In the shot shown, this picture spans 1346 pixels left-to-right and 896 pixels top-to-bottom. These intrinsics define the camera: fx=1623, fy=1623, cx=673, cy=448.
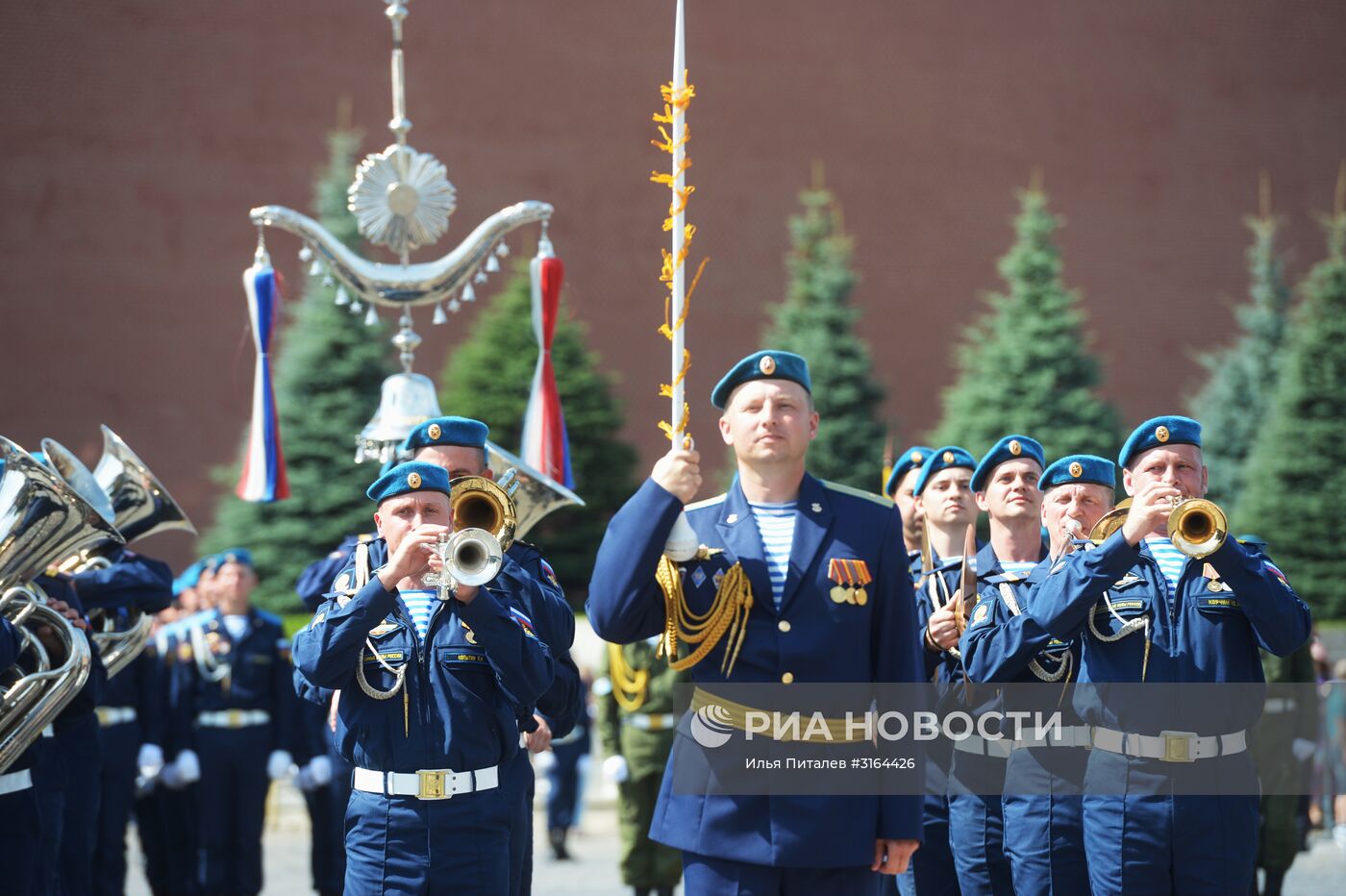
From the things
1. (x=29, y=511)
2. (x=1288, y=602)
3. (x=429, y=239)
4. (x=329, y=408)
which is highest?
(x=329, y=408)

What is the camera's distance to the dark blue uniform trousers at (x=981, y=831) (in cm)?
633

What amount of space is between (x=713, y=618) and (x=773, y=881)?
74cm

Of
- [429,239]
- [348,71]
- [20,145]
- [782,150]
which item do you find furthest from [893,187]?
[429,239]

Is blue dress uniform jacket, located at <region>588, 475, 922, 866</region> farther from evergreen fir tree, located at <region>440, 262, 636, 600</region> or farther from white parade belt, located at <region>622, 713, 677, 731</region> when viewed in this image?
evergreen fir tree, located at <region>440, 262, 636, 600</region>

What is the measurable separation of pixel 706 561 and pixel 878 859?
96cm

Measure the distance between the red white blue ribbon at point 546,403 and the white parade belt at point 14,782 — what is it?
119 inches

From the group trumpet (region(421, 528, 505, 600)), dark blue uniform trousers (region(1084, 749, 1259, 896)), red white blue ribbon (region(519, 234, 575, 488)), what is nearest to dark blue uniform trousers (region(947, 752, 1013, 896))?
dark blue uniform trousers (region(1084, 749, 1259, 896))

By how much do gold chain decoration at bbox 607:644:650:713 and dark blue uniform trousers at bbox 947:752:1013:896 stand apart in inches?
133

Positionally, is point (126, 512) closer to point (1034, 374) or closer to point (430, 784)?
point (430, 784)

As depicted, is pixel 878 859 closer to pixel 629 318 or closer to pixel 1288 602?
pixel 1288 602

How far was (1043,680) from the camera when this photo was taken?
19.9 ft

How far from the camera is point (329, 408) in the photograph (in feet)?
62.7

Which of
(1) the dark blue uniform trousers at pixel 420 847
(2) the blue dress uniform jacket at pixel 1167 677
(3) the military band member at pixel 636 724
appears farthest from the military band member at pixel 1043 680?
(3) the military band member at pixel 636 724

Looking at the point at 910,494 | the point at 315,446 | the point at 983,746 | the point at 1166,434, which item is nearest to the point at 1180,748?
the point at 1166,434
